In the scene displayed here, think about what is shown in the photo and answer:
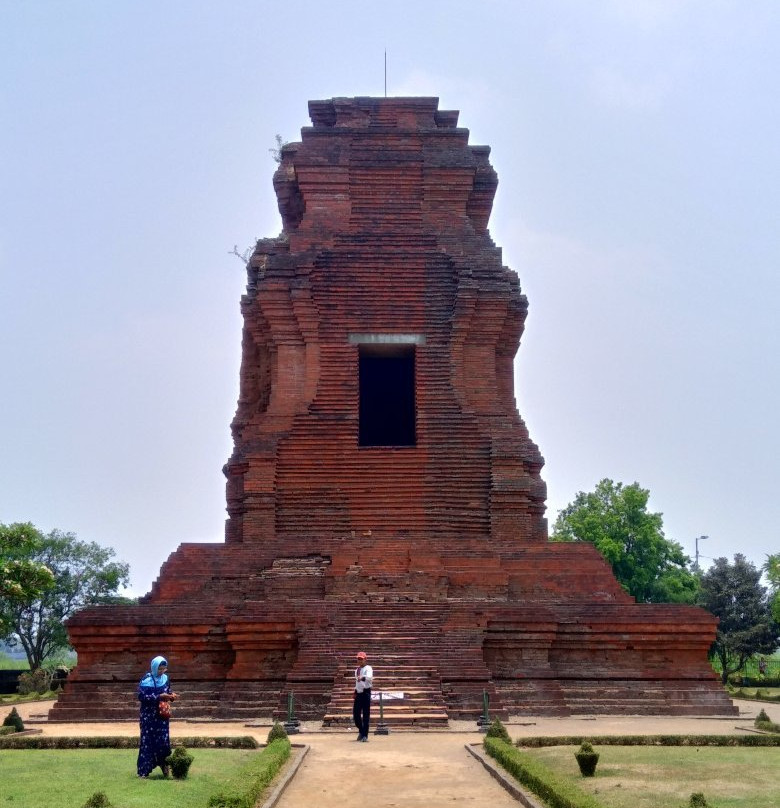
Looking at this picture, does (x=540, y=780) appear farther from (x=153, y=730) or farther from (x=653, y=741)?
(x=653, y=741)

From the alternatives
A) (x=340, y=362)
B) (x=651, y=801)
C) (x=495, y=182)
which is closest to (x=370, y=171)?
(x=495, y=182)

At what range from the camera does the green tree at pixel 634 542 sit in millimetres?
39656

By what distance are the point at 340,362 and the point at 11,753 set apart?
1034cm

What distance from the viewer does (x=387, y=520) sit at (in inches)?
713

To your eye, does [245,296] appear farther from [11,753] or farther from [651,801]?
[651,801]

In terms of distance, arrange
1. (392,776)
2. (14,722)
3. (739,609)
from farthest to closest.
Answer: (739,609) < (14,722) < (392,776)

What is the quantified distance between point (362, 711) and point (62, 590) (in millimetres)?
32449

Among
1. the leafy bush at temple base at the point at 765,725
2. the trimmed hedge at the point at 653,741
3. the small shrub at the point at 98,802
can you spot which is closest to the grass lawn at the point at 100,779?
the small shrub at the point at 98,802

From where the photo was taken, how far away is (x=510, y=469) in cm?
1845

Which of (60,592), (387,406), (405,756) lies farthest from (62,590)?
(405,756)

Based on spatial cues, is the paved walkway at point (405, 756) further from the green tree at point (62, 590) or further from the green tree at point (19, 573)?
the green tree at point (62, 590)

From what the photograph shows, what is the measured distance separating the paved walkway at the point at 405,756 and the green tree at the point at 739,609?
2258 cm

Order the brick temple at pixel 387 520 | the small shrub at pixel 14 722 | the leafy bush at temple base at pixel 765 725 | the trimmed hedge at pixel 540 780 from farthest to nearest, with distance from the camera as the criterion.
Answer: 1. the brick temple at pixel 387 520
2. the small shrub at pixel 14 722
3. the leafy bush at temple base at pixel 765 725
4. the trimmed hedge at pixel 540 780

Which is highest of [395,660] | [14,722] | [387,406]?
[387,406]
